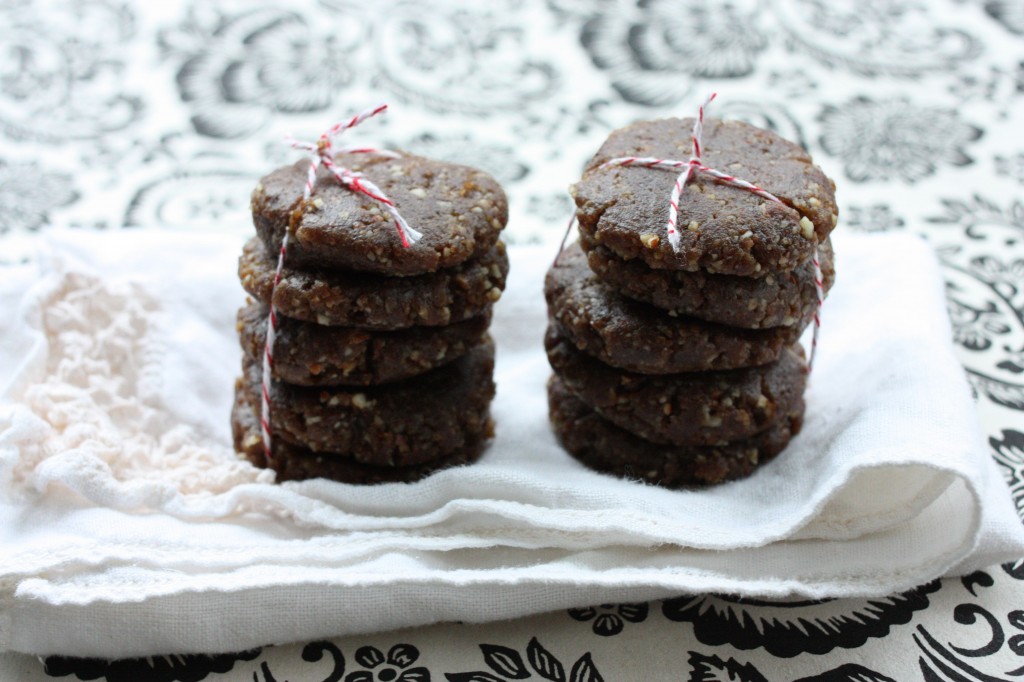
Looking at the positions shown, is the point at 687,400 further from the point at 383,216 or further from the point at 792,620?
A: the point at 383,216

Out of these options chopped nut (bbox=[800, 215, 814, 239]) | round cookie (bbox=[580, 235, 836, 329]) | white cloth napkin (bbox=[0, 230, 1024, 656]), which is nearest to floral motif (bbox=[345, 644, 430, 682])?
white cloth napkin (bbox=[0, 230, 1024, 656])

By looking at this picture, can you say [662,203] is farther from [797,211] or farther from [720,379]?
[720,379]

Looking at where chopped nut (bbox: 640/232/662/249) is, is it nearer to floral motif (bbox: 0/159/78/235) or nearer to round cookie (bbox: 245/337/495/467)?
round cookie (bbox: 245/337/495/467)

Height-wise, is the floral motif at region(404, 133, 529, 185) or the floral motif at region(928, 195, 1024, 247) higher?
→ the floral motif at region(404, 133, 529, 185)

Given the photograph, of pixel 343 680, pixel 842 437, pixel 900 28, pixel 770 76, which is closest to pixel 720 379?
pixel 842 437

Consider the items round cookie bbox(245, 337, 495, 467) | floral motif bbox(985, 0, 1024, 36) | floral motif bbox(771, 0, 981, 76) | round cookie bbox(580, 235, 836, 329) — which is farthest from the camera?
floral motif bbox(985, 0, 1024, 36)

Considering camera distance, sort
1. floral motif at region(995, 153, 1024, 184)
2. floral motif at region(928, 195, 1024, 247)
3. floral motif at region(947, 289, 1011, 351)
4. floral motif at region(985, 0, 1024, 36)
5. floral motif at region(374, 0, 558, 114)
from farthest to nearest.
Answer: floral motif at region(985, 0, 1024, 36) → floral motif at region(374, 0, 558, 114) → floral motif at region(995, 153, 1024, 184) → floral motif at region(928, 195, 1024, 247) → floral motif at region(947, 289, 1011, 351)

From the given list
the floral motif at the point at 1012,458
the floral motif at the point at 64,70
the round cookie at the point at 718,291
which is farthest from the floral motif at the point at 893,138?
the floral motif at the point at 64,70
